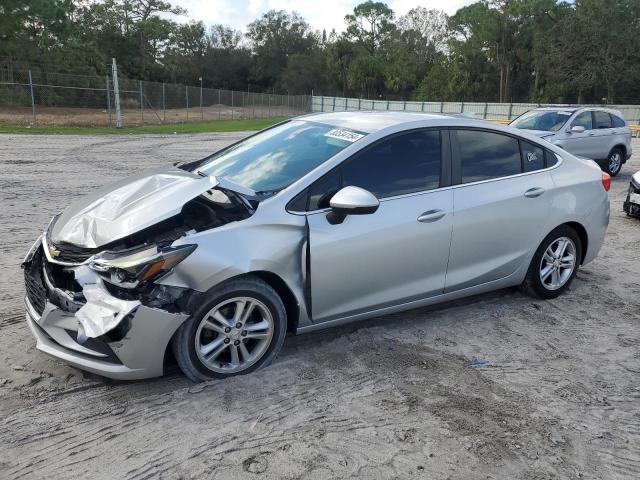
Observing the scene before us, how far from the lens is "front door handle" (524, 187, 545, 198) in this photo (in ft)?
15.4

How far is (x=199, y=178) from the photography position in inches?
157

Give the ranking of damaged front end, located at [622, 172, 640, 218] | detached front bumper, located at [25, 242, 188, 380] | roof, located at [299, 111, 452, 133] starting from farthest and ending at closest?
damaged front end, located at [622, 172, 640, 218] < roof, located at [299, 111, 452, 133] < detached front bumper, located at [25, 242, 188, 380]

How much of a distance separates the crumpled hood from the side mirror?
86 centimetres

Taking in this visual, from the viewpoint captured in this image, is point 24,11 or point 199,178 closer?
point 199,178

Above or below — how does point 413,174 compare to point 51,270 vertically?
above

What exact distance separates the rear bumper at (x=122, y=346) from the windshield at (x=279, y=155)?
3.93 ft

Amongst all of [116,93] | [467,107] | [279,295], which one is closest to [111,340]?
[279,295]

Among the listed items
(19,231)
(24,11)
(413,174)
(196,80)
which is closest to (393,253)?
(413,174)

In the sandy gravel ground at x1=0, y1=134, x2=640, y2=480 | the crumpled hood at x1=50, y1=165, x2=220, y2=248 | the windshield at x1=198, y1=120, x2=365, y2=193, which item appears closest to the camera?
the sandy gravel ground at x1=0, y1=134, x2=640, y2=480

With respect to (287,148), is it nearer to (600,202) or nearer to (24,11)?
(600,202)

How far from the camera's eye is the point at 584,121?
1255cm

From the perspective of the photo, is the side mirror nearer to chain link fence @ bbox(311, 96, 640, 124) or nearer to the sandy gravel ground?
the sandy gravel ground

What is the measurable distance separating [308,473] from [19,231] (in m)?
5.63

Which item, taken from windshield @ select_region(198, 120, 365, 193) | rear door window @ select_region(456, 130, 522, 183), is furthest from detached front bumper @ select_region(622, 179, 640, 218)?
windshield @ select_region(198, 120, 365, 193)
